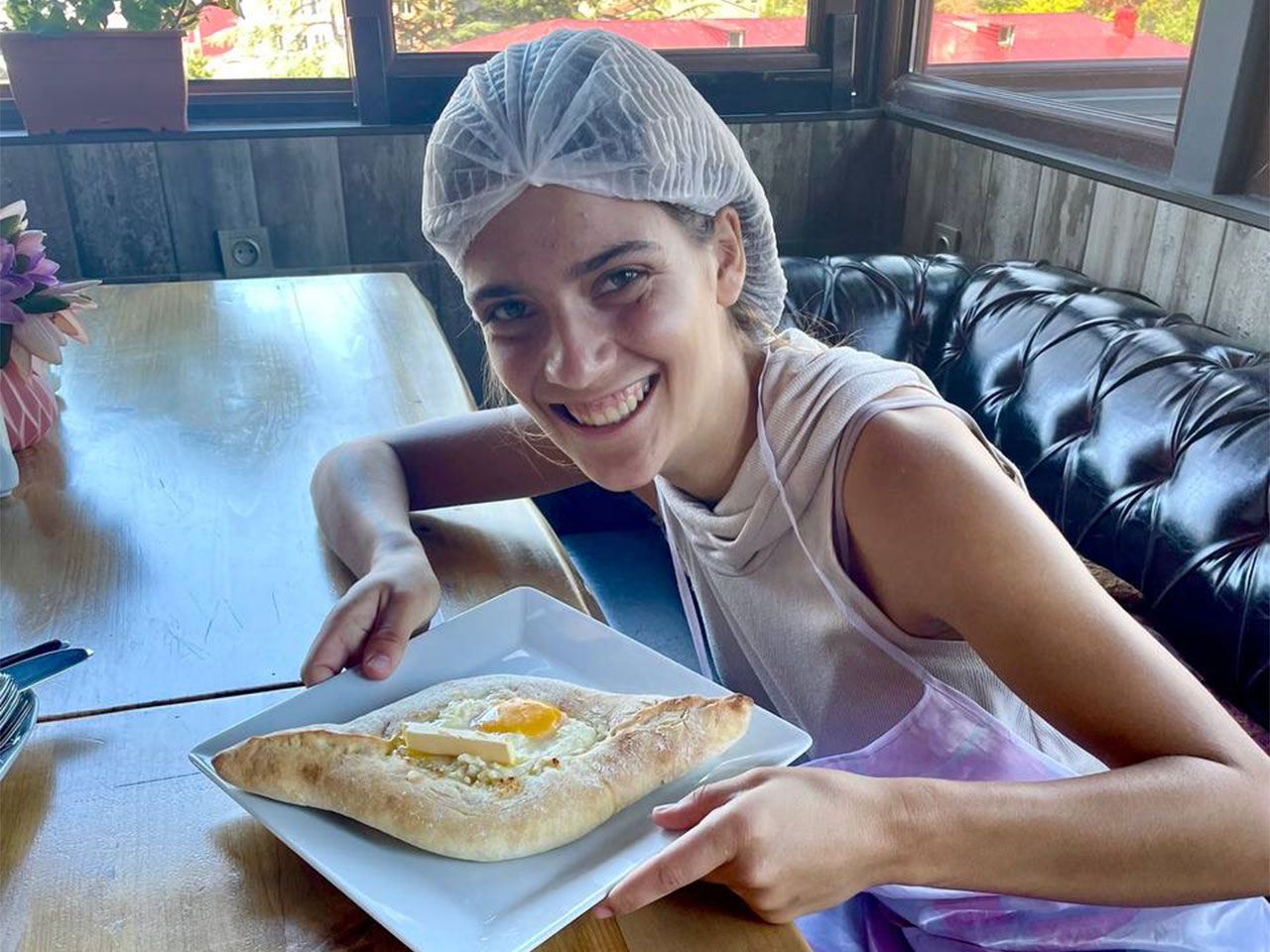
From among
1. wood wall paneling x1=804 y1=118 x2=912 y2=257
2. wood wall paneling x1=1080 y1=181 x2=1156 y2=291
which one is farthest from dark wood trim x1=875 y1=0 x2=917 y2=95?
wood wall paneling x1=1080 y1=181 x2=1156 y2=291

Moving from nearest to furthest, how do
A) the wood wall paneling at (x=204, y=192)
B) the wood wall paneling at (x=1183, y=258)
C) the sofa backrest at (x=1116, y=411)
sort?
1. the sofa backrest at (x=1116, y=411)
2. the wood wall paneling at (x=1183, y=258)
3. the wood wall paneling at (x=204, y=192)

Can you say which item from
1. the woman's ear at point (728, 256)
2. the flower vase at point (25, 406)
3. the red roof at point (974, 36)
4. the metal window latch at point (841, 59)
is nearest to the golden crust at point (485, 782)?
the woman's ear at point (728, 256)

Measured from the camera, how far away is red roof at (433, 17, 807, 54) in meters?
2.93

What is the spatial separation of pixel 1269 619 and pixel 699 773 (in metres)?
0.85

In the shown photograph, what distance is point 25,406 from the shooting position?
139 centimetres

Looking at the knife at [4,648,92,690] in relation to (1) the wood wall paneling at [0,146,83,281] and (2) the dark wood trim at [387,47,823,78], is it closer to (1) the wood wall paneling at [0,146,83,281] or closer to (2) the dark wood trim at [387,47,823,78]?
(1) the wood wall paneling at [0,146,83,281]

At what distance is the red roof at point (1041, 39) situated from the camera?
7.25ft

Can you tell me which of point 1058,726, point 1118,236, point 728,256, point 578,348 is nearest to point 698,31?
point 1118,236

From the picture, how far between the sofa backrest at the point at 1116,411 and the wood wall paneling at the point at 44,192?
5.84 ft

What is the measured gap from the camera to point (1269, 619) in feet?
4.18

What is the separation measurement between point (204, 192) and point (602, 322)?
6.76ft

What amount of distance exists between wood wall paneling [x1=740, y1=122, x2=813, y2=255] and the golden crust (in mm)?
2354

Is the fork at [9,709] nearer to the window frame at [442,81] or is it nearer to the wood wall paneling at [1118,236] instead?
the wood wall paneling at [1118,236]

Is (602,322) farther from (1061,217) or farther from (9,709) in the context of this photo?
(1061,217)
